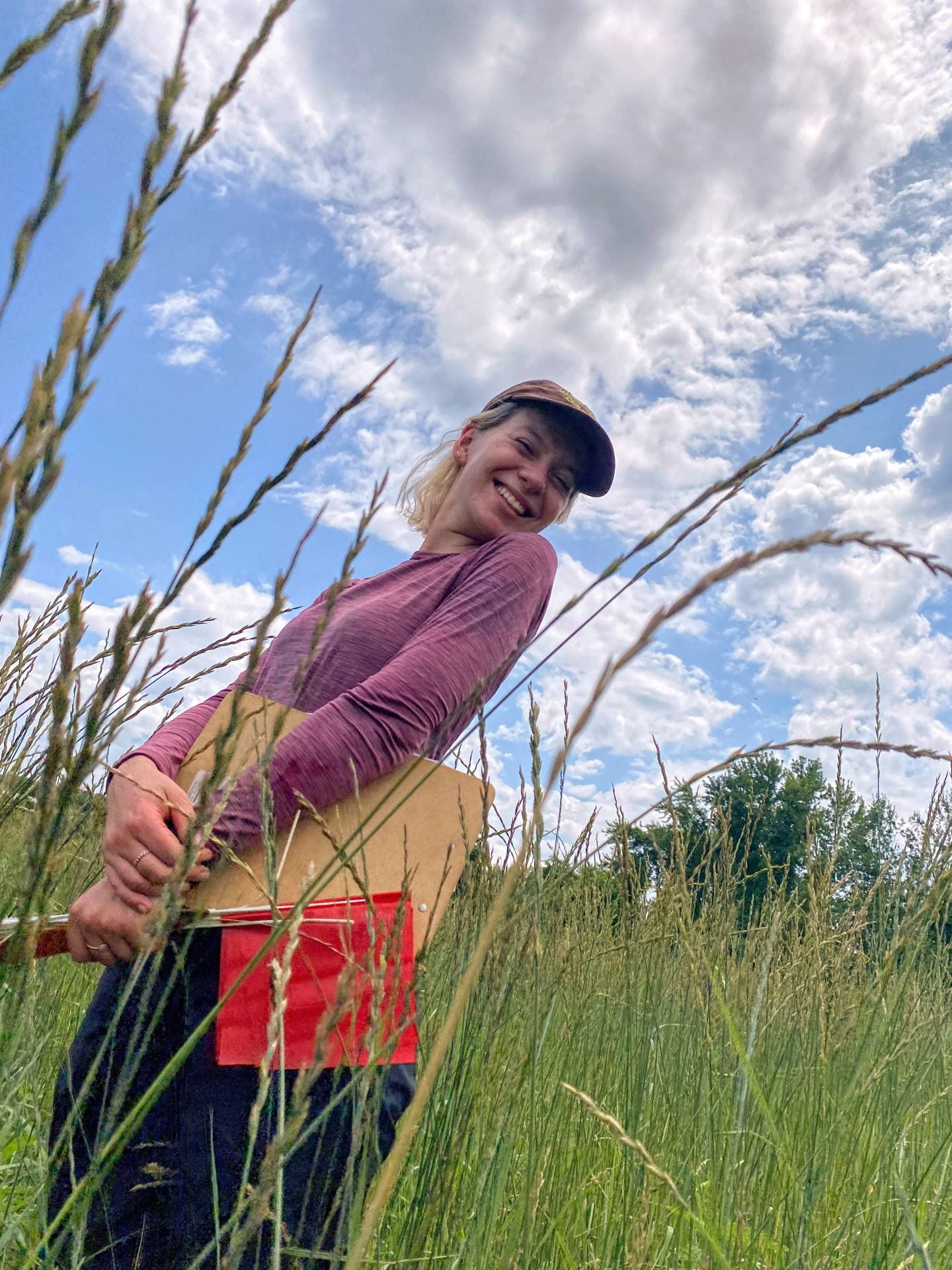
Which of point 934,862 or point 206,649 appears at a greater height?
point 206,649

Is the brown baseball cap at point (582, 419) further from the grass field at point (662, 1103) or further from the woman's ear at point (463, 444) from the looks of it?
the grass field at point (662, 1103)

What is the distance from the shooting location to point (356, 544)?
2.26 feet

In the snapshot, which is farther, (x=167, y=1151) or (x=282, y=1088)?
(x=167, y=1151)

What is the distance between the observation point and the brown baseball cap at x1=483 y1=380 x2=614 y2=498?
221 cm

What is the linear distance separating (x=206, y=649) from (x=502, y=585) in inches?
22.6

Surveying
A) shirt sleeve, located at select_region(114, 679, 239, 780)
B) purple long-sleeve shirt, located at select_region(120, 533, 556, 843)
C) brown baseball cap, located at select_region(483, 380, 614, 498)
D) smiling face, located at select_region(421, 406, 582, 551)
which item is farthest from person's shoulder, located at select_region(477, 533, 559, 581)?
shirt sleeve, located at select_region(114, 679, 239, 780)

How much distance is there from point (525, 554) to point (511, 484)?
1.41 ft

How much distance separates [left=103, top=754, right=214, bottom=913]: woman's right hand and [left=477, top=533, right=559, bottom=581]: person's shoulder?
753 millimetres

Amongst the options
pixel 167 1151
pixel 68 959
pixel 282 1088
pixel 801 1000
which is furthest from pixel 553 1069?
pixel 68 959

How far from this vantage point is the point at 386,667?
1560mm

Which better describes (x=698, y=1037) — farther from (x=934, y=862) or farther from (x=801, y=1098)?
(x=934, y=862)

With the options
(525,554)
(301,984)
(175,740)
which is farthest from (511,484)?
Answer: (301,984)

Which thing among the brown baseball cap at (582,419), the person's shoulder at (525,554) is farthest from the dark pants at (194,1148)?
the brown baseball cap at (582,419)

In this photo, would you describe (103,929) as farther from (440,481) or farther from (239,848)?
(440,481)
